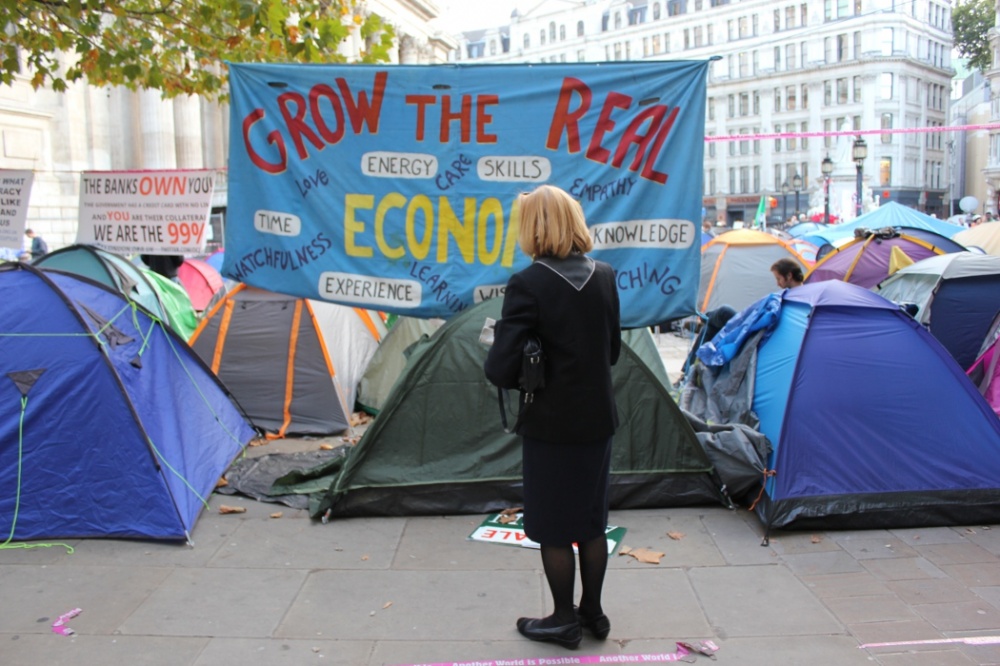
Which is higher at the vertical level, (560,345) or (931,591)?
(560,345)

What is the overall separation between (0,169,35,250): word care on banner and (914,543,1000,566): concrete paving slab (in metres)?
7.66

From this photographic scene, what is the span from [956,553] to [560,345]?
2.85 meters

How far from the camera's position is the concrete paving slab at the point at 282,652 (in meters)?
3.46

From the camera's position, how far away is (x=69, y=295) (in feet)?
17.3

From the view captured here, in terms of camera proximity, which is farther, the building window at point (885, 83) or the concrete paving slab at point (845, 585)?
the building window at point (885, 83)

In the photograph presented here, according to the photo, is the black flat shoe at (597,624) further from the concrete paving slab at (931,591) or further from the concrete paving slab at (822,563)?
the concrete paving slab at (931,591)

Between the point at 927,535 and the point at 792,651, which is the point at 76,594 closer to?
the point at 792,651

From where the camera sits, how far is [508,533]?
489 cm

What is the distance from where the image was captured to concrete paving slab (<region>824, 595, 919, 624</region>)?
3.78m

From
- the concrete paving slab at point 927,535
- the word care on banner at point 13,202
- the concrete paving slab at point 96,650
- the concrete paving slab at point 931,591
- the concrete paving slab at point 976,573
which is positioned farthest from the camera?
the word care on banner at point 13,202

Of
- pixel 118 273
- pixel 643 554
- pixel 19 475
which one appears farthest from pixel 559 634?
pixel 118 273

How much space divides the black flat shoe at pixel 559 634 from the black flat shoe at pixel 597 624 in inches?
2.6

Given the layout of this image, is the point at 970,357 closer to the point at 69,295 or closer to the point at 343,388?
the point at 343,388

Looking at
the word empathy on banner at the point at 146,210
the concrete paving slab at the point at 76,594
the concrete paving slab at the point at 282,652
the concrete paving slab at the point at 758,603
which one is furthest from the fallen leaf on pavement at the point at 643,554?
the word empathy on banner at the point at 146,210
